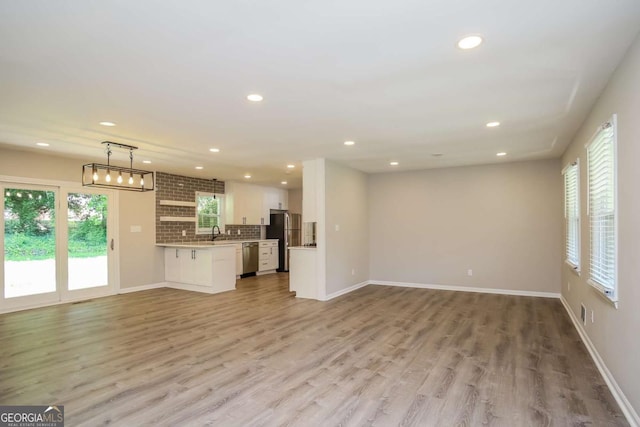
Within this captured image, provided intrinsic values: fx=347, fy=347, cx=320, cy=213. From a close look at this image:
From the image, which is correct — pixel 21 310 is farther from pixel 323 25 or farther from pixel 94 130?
pixel 323 25

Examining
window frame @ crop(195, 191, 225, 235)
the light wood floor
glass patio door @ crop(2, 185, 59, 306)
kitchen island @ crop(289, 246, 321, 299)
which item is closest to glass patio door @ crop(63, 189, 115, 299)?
glass patio door @ crop(2, 185, 59, 306)

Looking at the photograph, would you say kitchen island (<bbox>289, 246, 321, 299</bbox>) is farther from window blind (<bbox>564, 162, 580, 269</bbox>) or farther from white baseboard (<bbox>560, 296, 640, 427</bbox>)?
window blind (<bbox>564, 162, 580, 269</bbox>)

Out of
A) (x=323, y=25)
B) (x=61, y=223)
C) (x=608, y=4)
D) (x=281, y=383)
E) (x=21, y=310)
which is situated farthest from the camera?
(x=61, y=223)

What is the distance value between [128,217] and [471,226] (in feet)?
22.3

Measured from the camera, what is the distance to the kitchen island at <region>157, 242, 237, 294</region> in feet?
22.4

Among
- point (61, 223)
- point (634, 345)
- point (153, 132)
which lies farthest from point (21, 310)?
point (634, 345)

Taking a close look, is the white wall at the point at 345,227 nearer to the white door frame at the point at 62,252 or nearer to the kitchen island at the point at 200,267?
the kitchen island at the point at 200,267

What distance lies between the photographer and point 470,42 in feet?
7.29

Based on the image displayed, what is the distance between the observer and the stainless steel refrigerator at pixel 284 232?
32.4ft

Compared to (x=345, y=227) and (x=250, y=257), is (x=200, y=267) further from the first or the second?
(x=345, y=227)

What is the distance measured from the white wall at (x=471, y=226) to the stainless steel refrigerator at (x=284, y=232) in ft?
9.81

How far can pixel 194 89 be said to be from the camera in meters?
2.96

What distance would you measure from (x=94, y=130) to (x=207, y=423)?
368 cm

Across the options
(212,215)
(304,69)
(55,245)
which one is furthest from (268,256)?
(304,69)
